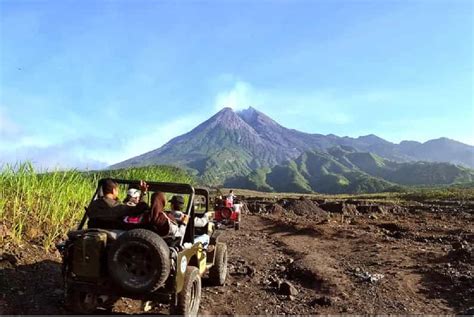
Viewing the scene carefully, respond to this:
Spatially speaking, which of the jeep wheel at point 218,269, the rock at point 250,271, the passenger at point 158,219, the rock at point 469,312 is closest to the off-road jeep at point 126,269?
the passenger at point 158,219

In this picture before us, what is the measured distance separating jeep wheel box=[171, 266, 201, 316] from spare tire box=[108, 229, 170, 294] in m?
0.48

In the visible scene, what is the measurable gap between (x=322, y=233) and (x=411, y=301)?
838 centimetres

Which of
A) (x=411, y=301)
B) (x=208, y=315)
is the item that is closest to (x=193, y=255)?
(x=208, y=315)

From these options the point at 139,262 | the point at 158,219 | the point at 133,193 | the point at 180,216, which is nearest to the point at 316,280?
the point at 180,216

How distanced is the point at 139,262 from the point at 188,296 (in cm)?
83

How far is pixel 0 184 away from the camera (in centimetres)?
848

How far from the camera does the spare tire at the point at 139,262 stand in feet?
17.3

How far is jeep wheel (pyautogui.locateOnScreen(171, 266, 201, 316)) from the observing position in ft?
18.5

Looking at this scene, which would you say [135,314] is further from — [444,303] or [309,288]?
[444,303]

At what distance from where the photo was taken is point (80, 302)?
5.91 metres

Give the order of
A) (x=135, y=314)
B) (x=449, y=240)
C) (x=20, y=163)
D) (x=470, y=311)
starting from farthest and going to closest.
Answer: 1. (x=449, y=240)
2. (x=20, y=163)
3. (x=470, y=311)
4. (x=135, y=314)

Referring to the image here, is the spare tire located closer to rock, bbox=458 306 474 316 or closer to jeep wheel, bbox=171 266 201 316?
jeep wheel, bbox=171 266 201 316

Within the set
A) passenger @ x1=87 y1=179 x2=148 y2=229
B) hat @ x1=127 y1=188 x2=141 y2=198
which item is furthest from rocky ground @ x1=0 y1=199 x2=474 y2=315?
hat @ x1=127 y1=188 x2=141 y2=198

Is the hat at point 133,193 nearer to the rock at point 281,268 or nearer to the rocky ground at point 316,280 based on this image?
the rocky ground at point 316,280
